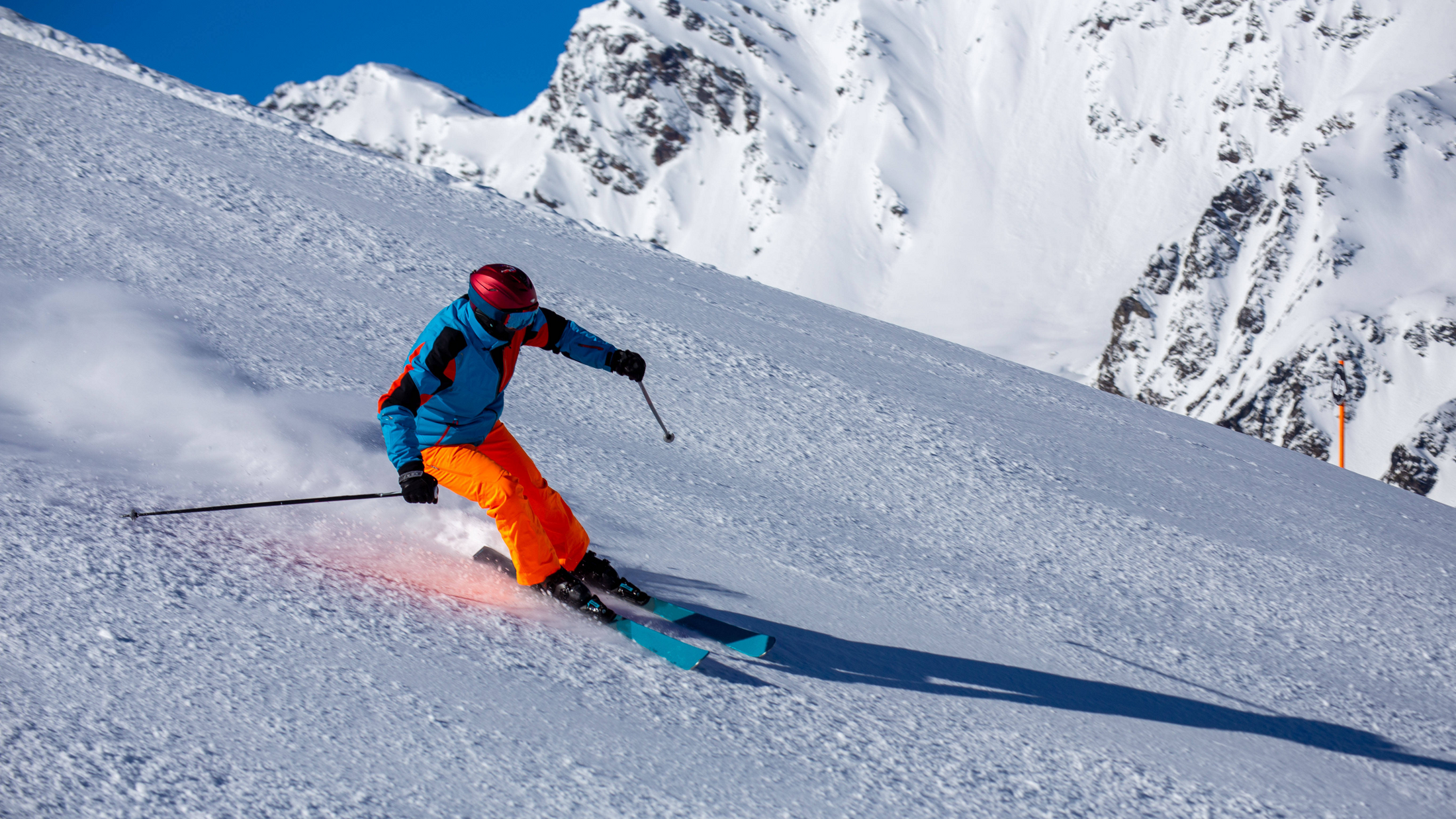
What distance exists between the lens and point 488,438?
390 cm

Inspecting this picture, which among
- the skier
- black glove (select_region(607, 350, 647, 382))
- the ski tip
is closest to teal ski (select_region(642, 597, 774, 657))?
the ski tip

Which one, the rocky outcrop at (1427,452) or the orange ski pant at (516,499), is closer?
the orange ski pant at (516,499)

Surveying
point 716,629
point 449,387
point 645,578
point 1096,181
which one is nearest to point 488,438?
point 449,387

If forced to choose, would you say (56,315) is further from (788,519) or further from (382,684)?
(788,519)

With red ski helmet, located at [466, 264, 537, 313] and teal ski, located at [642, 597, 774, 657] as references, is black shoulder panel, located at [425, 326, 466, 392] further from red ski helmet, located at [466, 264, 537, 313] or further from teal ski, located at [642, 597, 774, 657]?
teal ski, located at [642, 597, 774, 657]

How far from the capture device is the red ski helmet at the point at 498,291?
366 cm

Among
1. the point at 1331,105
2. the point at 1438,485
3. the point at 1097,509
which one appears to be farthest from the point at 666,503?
the point at 1331,105

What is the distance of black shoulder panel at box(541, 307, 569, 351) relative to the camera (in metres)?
4.22

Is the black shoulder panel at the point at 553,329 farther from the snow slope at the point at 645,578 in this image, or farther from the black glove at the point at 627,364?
the snow slope at the point at 645,578

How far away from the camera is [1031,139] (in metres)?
125

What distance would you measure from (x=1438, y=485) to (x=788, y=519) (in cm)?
11340

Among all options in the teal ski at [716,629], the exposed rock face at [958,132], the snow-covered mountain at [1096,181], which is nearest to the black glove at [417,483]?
the teal ski at [716,629]

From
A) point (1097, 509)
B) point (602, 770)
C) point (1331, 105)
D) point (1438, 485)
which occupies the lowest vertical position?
point (602, 770)

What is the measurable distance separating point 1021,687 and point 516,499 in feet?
6.83
